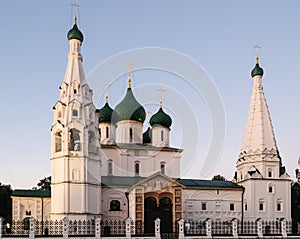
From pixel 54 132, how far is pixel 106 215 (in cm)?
704

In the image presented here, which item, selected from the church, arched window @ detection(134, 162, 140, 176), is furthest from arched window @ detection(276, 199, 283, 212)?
arched window @ detection(134, 162, 140, 176)

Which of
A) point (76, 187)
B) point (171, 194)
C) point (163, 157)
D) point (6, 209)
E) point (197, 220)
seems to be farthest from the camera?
point (6, 209)

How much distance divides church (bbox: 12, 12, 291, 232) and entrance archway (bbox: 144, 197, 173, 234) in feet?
0.23

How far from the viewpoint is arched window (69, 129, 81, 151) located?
34062 millimetres

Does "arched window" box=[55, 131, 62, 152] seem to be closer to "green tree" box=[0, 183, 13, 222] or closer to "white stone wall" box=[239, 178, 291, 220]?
"green tree" box=[0, 183, 13, 222]

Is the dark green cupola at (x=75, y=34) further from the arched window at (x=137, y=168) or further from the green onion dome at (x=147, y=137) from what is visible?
the green onion dome at (x=147, y=137)

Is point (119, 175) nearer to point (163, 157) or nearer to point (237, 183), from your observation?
point (163, 157)

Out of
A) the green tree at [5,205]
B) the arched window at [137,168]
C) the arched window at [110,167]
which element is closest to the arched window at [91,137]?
the arched window at [110,167]

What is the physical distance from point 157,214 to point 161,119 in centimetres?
980

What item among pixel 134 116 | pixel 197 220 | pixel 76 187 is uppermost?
pixel 134 116

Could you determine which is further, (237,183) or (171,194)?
(237,183)

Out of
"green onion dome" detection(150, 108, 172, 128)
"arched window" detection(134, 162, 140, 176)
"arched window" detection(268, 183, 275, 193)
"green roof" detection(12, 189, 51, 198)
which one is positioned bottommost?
"green roof" detection(12, 189, 51, 198)

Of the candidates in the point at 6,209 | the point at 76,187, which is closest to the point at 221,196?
the point at 76,187

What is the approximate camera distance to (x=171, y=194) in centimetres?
3519
